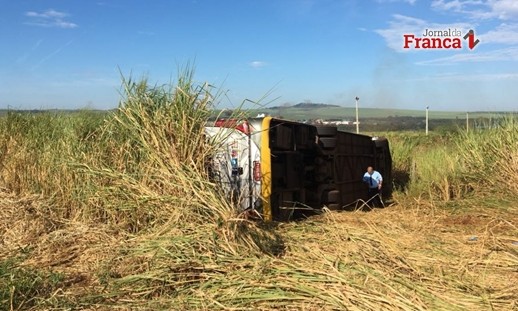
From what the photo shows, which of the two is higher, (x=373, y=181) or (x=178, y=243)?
(x=178, y=243)

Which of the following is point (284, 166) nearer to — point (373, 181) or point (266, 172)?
point (266, 172)

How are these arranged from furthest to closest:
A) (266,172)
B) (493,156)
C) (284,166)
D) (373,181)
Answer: (373,181) < (493,156) < (284,166) < (266,172)

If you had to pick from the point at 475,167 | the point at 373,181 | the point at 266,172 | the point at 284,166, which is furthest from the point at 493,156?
the point at 266,172

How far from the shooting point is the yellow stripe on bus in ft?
23.9

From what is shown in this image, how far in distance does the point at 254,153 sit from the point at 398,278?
3.35 meters

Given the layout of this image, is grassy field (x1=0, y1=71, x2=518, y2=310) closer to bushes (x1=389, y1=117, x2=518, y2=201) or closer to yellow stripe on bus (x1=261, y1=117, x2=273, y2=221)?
yellow stripe on bus (x1=261, y1=117, x2=273, y2=221)

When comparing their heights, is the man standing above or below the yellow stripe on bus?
below

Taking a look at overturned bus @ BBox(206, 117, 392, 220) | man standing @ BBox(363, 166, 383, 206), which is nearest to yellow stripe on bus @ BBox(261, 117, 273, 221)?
overturned bus @ BBox(206, 117, 392, 220)

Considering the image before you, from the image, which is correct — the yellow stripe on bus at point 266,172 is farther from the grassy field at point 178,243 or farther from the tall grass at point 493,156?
the tall grass at point 493,156

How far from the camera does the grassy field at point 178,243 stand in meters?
4.46

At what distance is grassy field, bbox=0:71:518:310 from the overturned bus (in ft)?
1.52

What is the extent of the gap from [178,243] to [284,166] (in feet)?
11.4

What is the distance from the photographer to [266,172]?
294 inches

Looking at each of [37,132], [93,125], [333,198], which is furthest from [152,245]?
[37,132]
